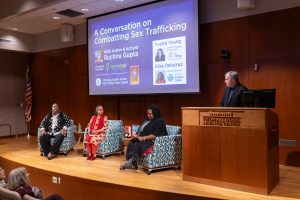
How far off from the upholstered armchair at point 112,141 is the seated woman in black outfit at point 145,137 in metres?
0.98

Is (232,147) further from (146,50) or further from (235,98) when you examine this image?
(146,50)

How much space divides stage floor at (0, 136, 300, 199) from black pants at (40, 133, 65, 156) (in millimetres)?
160

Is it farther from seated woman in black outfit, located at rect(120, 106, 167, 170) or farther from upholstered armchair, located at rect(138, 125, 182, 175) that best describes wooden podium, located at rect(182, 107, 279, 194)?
seated woman in black outfit, located at rect(120, 106, 167, 170)

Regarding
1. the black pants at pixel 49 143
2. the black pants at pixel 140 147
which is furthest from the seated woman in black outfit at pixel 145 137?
the black pants at pixel 49 143

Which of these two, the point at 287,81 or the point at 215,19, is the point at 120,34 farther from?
the point at 287,81

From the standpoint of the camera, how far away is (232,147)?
3.73 m

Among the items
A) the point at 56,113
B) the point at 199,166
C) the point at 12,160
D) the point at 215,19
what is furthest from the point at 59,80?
the point at 199,166

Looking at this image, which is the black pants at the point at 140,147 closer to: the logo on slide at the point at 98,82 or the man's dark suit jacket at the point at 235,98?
the man's dark suit jacket at the point at 235,98

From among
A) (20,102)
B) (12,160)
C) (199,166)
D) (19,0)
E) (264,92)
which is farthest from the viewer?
(20,102)

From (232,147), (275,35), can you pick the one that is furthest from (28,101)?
(232,147)

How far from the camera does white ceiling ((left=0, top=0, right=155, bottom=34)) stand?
6.50 metres

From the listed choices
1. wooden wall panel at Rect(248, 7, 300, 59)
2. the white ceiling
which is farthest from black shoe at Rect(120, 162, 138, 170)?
the white ceiling

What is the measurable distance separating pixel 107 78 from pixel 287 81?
3885mm

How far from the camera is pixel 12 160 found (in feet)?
19.5
